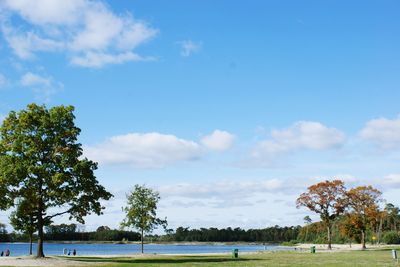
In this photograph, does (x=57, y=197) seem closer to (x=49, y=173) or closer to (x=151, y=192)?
(x=49, y=173)

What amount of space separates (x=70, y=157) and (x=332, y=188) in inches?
→ 2304

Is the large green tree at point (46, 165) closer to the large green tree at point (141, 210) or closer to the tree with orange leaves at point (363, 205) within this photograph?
the large green tree at point (141, 210)

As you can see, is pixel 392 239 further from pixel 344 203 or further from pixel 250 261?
pixel 250 261

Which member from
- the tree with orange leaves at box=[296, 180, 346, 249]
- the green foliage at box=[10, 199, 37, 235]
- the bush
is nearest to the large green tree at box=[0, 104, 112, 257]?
the green foliage at box=[10, 199, 37, 235]

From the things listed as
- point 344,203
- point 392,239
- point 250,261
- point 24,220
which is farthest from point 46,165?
point 392,239

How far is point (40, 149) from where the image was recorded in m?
48.9

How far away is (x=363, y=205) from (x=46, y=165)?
6836cm

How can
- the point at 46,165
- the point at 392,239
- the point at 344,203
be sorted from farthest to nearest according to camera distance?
the point at 392,239
the point at 344,203
the point at 46,165

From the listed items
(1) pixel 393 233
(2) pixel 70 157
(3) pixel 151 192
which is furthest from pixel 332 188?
(1) pixel 393 233

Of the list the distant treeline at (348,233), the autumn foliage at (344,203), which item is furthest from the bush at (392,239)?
the autumn foliage at (344,203)

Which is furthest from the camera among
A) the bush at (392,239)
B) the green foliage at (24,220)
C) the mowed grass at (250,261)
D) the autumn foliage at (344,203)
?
the bush at (392,239)

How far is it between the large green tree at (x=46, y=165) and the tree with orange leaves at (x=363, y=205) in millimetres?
59621

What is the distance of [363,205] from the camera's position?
96.2m

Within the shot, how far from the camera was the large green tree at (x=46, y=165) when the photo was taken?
47594 mm
